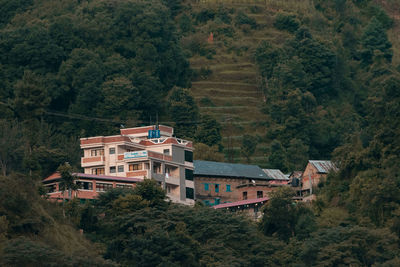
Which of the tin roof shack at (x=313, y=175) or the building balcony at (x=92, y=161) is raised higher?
the building balcony at (x=92, y=161)

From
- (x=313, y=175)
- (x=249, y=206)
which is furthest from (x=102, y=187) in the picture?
(x=313, y=175)

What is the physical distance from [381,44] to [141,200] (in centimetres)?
5450

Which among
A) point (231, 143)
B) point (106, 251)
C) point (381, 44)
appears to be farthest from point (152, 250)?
point (381, 44)

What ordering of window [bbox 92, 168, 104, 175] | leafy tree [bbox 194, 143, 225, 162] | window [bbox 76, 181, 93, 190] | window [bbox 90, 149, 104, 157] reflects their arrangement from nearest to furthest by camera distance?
window [bbox 76, 181, 93, 190], window [bbox 92, 168, 104, 175], window [bbox 90, 149, 104, 157], leafy tree [bbox 194, 143, 225, 162]

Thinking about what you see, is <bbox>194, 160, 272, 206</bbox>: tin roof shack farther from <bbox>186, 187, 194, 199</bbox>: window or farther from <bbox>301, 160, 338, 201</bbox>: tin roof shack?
<bbox>186, 187, 194, 199</bbox>: window

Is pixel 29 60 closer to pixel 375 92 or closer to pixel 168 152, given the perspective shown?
pixel 168 152

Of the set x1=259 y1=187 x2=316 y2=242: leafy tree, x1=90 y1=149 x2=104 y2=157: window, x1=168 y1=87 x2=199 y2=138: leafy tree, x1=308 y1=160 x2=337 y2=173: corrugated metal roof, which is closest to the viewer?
x1=259 y1=187 x2=316 y2=242: leafy tree

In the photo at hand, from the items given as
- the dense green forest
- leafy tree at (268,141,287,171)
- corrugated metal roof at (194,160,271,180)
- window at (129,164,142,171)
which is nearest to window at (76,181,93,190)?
the dense green forest

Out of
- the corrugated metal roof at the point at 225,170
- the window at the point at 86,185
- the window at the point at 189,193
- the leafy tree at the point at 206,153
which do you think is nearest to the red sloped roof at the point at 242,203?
the window at the point at 189,193

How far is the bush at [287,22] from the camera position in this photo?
113 m

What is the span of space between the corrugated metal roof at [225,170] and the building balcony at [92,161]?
743cm

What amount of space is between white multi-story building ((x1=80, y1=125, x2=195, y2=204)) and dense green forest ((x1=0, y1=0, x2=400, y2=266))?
3077mm

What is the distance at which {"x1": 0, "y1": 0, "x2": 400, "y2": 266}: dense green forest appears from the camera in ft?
194

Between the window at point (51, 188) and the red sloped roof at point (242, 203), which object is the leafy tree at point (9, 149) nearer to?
the window at point (51, 188)
